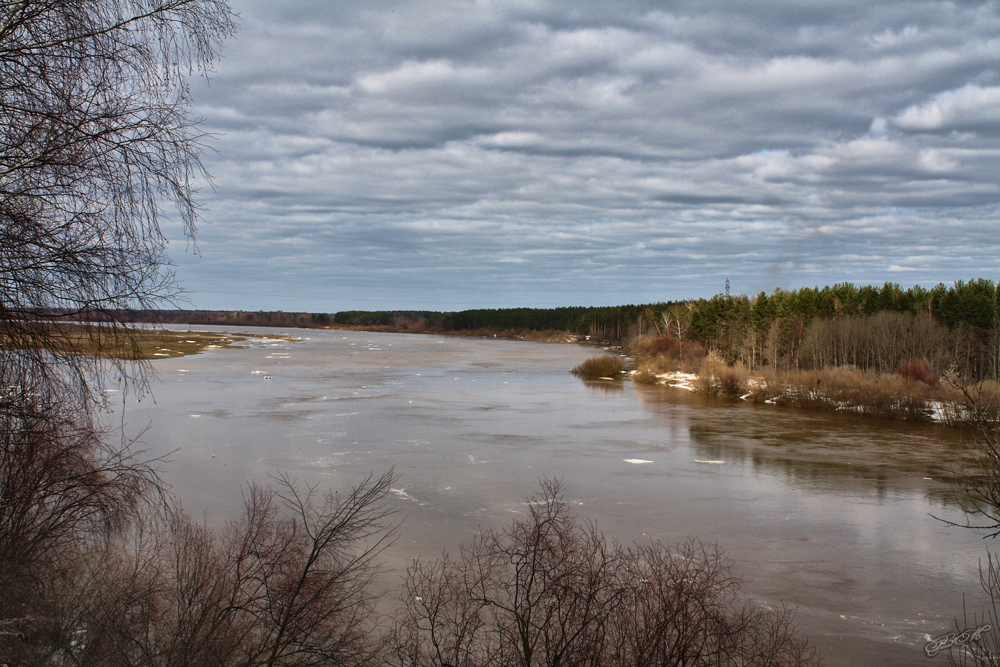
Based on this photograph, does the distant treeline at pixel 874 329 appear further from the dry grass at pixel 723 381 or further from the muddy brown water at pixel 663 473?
the muddy brown water at pixel 663 473

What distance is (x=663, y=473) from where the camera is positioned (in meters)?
17.8

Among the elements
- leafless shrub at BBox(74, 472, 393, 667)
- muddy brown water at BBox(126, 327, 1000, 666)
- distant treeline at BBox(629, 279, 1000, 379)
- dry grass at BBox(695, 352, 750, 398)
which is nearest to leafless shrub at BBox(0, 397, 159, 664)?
leafless shrub at BBox(74, 472, 393, 667)

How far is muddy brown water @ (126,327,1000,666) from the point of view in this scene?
10438 millimetres

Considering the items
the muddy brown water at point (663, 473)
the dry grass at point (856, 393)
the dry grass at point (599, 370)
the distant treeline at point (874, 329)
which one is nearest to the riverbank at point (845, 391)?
the dry grass at point (856, 393)

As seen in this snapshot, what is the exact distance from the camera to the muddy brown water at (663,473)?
10.4m

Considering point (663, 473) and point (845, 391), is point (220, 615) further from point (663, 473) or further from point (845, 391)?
point (845, 391)

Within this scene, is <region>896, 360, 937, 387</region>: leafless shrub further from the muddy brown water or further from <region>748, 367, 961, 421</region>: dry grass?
the muddy brown water

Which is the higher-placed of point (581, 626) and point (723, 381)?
point (723, 381)

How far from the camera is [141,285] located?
437cm

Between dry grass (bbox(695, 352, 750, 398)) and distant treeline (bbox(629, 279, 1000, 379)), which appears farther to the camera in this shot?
distant treeline (bbox(629, 279, 1000, 379))

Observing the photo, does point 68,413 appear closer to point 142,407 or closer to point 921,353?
point 142,407

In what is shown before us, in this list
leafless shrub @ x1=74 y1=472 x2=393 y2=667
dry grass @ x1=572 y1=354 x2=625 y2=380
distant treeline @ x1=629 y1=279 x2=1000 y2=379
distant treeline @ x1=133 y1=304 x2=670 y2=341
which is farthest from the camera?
distant treeline @ x1=133 y1=304 x2=670 y2=341

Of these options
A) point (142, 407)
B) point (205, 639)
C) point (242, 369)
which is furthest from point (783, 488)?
point (242, 369)

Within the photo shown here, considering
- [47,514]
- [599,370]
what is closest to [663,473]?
[47,514]
